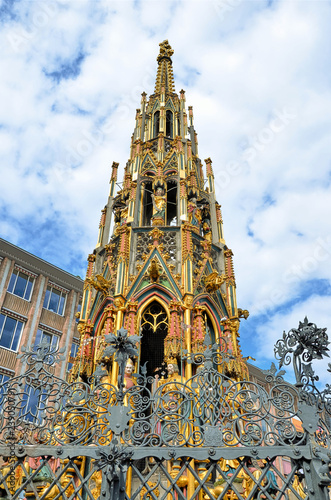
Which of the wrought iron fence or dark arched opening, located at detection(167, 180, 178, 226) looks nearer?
the wrought iron fence

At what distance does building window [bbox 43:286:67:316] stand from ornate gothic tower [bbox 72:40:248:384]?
44.0 feet

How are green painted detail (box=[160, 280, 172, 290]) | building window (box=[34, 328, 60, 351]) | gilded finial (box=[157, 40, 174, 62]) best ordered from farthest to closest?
building window (box=[34, 328, 60, 351]) < gilded finial (box=[157, 40, 174, 62]) < green painted detail (box=[160, 280, 172, 290])

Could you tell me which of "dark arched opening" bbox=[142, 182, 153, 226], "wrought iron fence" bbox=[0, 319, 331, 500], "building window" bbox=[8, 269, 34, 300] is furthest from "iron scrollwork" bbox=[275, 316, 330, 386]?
"building window" bbox=[8, 269, 34, 300]

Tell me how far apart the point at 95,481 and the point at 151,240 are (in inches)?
308

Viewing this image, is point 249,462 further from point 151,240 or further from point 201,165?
point 201,165

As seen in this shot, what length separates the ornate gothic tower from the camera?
13.0 metres

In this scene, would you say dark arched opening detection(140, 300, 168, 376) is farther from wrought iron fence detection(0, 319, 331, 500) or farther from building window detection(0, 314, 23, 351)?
building window detection(0, 314, 23, 351)

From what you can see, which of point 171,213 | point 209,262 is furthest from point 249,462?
point 171,213

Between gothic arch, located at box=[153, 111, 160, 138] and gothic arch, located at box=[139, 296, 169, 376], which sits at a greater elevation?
gothic arch, located at box=[153, 111, 160, 138]

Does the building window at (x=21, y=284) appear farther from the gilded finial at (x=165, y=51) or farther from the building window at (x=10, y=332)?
the gilded finial at (x=165, y=51)

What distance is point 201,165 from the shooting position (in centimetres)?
2056

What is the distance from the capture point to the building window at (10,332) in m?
25.4

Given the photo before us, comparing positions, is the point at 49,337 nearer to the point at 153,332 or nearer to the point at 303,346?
the point at 153,332

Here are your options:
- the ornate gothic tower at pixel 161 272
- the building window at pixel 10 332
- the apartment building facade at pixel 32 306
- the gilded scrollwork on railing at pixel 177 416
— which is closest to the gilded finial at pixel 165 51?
the ornate gothic tower at pixel 161 272
